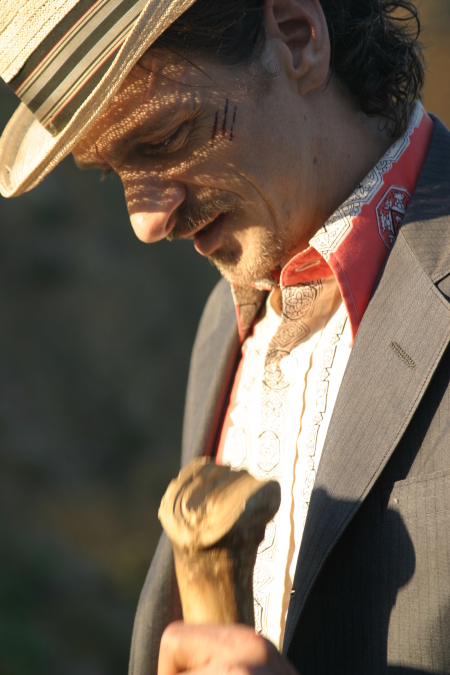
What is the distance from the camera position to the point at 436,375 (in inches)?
54.9

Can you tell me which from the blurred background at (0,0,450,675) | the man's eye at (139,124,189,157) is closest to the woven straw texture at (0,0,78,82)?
the man's eye at (139,124,189,157)

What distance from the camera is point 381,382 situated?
1.42 meters

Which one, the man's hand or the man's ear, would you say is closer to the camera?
the man's hand

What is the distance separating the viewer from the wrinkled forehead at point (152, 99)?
4.88 ft

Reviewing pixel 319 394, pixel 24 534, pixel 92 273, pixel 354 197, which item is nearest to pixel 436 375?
pixel 319 394

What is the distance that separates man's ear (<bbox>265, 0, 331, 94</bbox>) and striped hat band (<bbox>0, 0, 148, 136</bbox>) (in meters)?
0.42

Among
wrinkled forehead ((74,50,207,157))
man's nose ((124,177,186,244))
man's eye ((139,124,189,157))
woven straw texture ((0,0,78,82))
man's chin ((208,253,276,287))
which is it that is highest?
woven straw texture ((0,0,78,82))

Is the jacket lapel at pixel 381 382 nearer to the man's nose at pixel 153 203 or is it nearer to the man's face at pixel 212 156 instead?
the man's face at pixel 212 156

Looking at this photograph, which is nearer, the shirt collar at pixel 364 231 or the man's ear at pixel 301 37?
the shirt collar at pixel 364 231

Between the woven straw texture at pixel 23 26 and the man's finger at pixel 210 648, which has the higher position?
the woven straw texture at pixel 23 26

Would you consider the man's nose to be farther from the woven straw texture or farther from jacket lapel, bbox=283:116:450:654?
jacket lapel, bbox=283:116:450:654

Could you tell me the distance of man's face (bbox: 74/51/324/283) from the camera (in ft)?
5.00

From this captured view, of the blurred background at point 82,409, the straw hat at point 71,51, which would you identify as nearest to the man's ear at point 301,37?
the straw hat at point 71,51

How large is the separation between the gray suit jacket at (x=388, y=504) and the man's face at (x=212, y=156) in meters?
0.33
